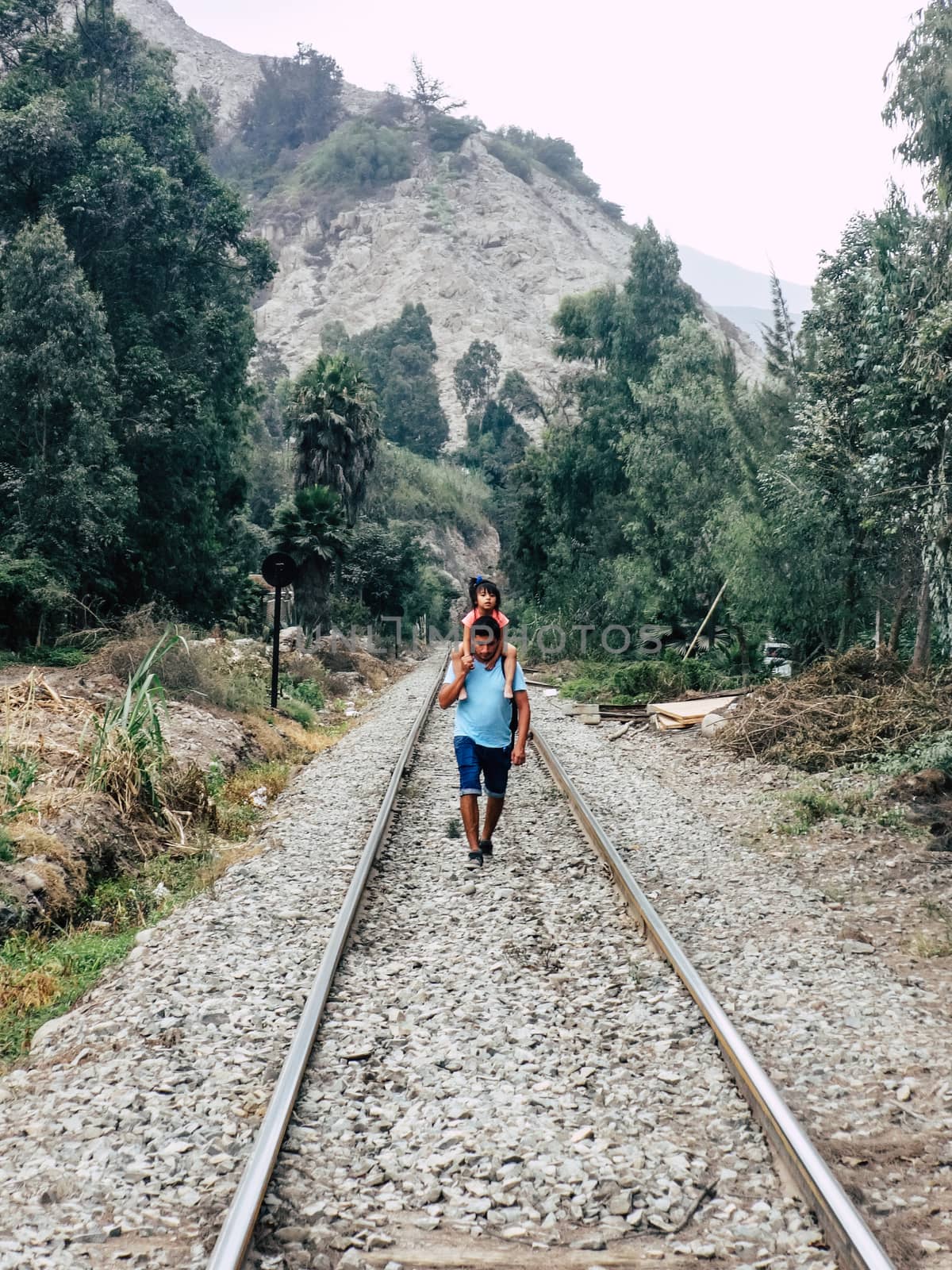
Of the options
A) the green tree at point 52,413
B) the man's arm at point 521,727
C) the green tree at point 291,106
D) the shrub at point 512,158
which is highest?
the green tree at point 291,106

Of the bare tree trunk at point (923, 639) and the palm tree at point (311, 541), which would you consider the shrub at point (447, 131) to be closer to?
the palm tree at point (311, 541)

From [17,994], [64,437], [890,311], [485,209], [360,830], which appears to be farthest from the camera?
[485,209]

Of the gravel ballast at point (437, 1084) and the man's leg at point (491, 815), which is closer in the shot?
the gravel ballast at point (437, 1084)

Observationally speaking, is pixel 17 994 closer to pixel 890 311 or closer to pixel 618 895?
pixel 618 895

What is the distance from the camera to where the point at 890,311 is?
9.71 meters

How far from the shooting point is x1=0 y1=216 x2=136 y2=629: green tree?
Answer: 21.8 m

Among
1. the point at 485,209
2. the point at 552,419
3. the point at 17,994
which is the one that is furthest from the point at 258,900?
the point at 485,209

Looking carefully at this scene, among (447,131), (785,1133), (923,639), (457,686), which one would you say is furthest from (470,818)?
(447,131)

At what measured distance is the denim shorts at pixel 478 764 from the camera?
23.8ft

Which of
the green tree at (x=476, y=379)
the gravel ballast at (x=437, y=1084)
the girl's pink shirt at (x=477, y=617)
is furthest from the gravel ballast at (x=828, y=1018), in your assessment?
the green tree at (x=476, y=379)

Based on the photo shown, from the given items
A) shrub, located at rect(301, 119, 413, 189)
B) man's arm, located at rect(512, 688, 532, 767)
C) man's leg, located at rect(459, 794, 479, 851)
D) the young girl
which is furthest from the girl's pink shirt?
shrub, located at rect(301, 119, 413, 189)

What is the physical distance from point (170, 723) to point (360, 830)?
4.38m

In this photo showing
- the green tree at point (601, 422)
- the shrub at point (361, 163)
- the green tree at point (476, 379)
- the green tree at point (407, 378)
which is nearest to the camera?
the green tree at point (601, 422)

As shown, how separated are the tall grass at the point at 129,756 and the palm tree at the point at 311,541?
25.5 meters
